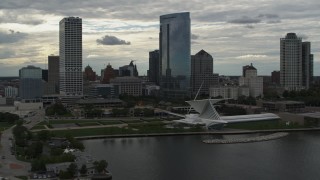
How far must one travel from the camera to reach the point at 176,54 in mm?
69500

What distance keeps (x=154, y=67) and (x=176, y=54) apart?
2240 centimetres

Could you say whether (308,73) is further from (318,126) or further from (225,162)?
(225,162)

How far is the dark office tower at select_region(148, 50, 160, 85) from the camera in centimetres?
8900

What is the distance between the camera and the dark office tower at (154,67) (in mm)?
89000

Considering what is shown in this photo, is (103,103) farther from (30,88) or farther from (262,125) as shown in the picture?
(262,125)

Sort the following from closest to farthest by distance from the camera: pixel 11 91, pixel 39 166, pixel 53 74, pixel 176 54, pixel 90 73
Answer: pixel 39 166 < pixel 176 54 < pixel 11 91 < pixel 53 74 < pixel 90 73

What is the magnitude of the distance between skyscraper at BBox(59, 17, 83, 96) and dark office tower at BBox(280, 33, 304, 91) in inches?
1167

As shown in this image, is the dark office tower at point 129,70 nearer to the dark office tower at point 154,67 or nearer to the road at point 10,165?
the dark office tower at point 154,67

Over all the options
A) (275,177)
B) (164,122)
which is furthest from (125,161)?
(164,122)

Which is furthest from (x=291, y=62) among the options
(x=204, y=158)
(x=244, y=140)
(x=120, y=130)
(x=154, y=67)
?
(x=204, y=158)

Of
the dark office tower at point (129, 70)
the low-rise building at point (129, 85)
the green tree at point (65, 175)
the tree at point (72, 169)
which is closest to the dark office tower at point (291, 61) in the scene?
the low-rise building at point (129, 85)

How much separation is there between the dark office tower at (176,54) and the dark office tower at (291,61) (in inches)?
570

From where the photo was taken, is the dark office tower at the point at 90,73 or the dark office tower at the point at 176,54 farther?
the dark office tower at the point at 90,73

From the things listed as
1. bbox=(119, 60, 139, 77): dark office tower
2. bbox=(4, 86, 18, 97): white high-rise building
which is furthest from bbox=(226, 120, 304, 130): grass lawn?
bbox=(119, 60, 139, 77): dark office tower
